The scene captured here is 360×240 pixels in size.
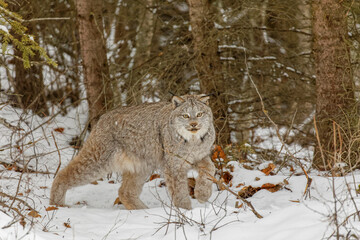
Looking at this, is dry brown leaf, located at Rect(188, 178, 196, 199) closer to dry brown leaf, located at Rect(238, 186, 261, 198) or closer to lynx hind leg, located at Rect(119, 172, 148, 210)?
lynx hind leg, located at Rect(119, 172, 148, 210)

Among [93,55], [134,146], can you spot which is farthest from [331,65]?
[93,55]

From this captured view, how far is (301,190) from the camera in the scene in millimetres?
5672

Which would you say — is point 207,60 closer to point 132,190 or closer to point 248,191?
point 132,190

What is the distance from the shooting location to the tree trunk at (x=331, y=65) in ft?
22.2

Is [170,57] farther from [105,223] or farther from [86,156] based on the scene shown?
[105,223]

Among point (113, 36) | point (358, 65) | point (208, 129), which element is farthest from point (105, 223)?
point (113, 36)

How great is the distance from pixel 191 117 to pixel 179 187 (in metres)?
0.85

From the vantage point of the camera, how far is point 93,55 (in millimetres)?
8367

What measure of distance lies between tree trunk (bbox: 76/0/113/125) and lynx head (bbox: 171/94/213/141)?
2.53 m

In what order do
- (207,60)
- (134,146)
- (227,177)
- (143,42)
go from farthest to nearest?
1. (143,42)
2. (207,60)
3. (227,177)
4. (134,146)

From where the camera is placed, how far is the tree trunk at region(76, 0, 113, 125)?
27.2 feet

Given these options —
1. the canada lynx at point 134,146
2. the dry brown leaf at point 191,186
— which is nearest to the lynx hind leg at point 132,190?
the canada lynx at point 134,146

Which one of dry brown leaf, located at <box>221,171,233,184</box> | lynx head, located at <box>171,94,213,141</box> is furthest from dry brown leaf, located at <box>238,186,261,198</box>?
lynx head, located at <box>171,94,213,141</box>

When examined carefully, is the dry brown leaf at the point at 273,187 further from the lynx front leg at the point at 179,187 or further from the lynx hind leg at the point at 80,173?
the lynx hind leg at the point at 80,173
